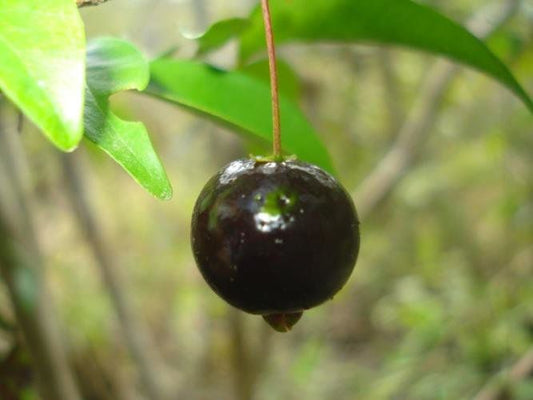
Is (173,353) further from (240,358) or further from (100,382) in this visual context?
(240,358)

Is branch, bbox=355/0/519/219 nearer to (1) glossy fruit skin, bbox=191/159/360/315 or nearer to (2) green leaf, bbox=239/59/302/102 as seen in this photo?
(2) green leaf, bbox=239/59/302/102

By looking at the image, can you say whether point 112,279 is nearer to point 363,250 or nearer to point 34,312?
point 34,312

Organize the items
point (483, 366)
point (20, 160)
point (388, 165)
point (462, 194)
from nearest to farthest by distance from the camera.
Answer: point (20, 160) → point (388, 165) → point (483, 366) → point (462, 194)

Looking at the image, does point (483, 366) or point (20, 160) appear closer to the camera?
point (20, 160)

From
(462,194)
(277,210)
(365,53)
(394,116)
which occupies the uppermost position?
(462,194)

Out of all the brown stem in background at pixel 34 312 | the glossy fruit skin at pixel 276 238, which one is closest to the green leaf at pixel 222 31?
the glossy fruit skin at pixel 276 238

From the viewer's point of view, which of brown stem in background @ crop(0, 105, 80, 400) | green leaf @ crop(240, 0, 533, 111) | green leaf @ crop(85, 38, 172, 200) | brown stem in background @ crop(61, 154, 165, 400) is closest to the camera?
green leaf @ crop(85, 38, 172, 200)

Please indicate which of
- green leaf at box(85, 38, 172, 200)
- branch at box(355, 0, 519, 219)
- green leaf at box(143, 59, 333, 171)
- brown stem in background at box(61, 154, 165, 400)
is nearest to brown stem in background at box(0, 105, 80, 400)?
brown stem in background at box(61, 154, 165, 400)

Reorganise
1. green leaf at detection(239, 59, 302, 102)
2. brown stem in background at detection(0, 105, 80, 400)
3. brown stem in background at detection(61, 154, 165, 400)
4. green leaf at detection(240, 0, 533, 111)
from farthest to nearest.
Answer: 1. brown stem in background at detection(61, 154, 165, 400)
2. brown stem in background at detection(0, 105, 80, 400)
3. green leaf at detection(239, 59, 302, 102)
4. green leaf at detection(240, 0, 533, 111)

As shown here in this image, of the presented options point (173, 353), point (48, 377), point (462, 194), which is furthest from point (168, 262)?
point (48, 377)
